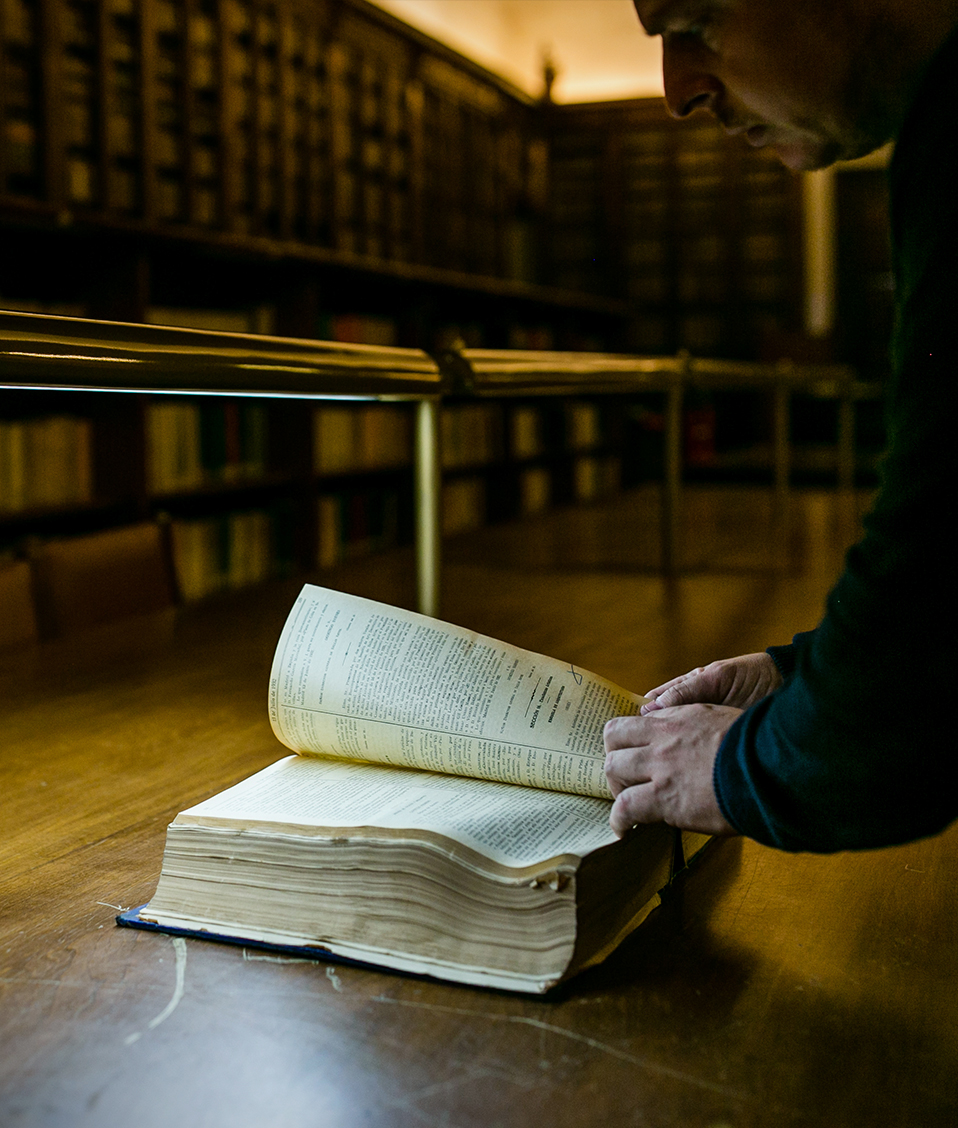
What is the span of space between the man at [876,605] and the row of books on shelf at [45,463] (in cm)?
271

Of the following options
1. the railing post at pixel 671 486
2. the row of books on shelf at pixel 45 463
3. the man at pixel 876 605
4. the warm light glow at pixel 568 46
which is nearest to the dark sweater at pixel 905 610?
the man at pixel 876 605

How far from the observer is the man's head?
0.50 m

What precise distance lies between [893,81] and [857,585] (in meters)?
0.23

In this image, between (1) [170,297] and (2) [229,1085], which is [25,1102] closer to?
(2) [229,1085]

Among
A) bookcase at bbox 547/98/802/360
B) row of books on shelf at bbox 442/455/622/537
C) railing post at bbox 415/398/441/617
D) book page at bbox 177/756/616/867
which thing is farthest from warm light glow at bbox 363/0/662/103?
book page at bbox 177/756/616/867

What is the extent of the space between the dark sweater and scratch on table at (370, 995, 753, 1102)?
0.32 feet

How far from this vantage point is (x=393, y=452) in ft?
14.6

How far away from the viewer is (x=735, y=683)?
656 millimetres

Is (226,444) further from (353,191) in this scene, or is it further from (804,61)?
(804,61)

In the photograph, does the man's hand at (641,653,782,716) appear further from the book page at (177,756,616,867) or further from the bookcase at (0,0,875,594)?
the bookcase at (0,0,875,594)

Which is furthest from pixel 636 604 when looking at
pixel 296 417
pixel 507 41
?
pixel 507 41

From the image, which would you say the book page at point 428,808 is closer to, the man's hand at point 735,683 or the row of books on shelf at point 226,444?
the man's hand at point 735,683

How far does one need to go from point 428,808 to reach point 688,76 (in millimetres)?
379

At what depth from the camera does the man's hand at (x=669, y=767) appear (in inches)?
19.7
